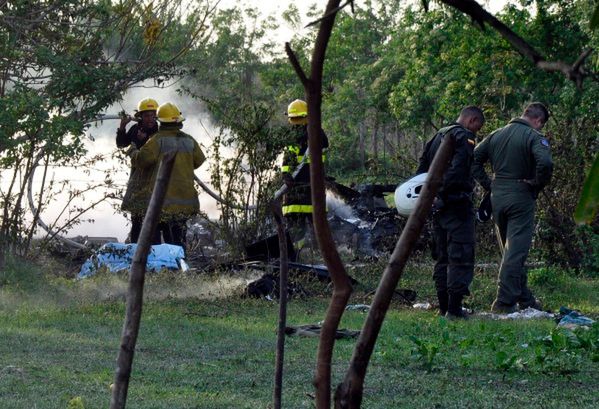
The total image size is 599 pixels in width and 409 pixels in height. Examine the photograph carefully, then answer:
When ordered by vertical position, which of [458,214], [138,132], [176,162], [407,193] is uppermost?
[138,132]

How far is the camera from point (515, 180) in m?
11.9

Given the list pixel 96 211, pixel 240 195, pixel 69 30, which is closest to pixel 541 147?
pixel 240 195

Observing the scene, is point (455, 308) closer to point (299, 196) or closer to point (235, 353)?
point (235, 353)

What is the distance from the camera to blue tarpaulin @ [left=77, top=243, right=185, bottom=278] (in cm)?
1339

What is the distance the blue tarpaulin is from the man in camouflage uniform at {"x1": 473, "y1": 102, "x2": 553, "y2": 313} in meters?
3.70

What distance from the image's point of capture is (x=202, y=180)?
15602 mm

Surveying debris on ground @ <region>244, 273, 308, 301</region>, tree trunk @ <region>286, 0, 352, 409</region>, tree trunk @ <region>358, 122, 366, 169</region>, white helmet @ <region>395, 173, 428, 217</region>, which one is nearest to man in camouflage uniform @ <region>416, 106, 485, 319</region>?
white helmet @ <region>395, 173, 428, 217</region>

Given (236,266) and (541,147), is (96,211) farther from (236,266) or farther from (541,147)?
(541,147)

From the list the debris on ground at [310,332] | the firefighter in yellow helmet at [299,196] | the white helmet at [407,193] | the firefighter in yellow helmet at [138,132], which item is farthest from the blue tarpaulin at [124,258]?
the debris on ground at [310,332]

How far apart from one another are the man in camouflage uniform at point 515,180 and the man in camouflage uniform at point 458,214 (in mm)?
560

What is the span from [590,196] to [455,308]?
32.0ft

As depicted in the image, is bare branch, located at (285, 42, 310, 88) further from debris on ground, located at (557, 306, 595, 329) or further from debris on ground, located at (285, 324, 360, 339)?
debris on ground, located at (557, 306, 595, 329)

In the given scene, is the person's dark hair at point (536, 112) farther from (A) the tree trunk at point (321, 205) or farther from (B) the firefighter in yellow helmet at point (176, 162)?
(A) the tree trunk at point (321, 205)

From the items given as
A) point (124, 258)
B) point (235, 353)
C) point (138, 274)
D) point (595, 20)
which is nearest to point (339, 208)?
point (124, 258)
